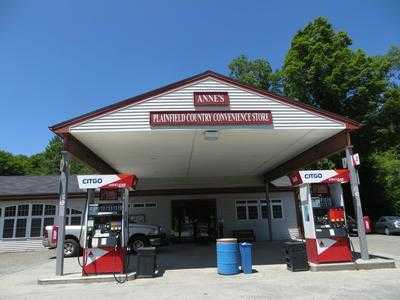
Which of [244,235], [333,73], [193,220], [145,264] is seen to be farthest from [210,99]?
[333,73]

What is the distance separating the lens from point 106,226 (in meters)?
11.3

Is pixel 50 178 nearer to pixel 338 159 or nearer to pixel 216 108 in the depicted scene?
pixel 216 108

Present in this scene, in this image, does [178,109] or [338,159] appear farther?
[338,159]

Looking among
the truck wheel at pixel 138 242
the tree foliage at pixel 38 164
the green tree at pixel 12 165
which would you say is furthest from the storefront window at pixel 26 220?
the green tree at pixel 12 165

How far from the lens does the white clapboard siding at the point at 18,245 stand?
22.6 metres

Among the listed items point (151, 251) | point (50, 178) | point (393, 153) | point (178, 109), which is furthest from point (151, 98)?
point (393, 153)

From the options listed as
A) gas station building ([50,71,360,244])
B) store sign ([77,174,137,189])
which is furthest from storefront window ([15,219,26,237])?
store sign ([77,174,137,189])

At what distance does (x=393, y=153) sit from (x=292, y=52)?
17099mm

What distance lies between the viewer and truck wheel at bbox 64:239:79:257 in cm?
1800

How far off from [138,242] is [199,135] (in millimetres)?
7325

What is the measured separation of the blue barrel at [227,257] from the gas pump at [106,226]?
9.04ft

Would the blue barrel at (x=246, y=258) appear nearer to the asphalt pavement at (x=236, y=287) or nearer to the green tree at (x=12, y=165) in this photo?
the asphalt pavement at (x=236, y=287)

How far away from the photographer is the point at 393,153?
41.2 meters

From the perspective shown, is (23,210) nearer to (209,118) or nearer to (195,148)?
(195,148)
